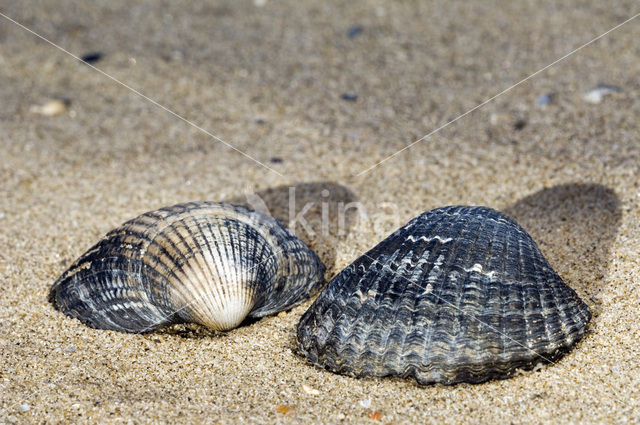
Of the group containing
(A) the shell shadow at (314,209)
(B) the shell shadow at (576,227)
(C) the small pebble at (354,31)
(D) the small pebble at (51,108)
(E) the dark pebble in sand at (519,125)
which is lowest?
(D) the small pebble at (51,108)

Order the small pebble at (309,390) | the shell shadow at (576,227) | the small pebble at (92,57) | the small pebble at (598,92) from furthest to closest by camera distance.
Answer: the small pebble at (92,57), the small pebble at (598,92), the shell shadow at (576,227), the small pebble at (309,390)

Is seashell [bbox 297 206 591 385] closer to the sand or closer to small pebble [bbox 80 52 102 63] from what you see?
the sand

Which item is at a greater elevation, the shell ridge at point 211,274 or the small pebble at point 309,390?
the shell ridge at point 211,274

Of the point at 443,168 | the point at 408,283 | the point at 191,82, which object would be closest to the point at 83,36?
the point at 191,82

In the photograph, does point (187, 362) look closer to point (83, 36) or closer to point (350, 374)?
point (350, 374)

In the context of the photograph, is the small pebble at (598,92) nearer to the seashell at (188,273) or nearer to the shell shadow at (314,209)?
the shell shadow at (314,209)

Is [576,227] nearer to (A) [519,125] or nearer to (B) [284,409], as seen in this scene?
(A) [519,125]

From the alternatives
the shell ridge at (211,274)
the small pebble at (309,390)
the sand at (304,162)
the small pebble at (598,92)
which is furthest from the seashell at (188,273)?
the small pebble at (598,92)

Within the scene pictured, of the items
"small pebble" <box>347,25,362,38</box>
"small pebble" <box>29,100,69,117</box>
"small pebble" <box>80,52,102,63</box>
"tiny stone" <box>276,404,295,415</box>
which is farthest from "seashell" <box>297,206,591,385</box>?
"small pebble" <box>80,52,102,63</box>
